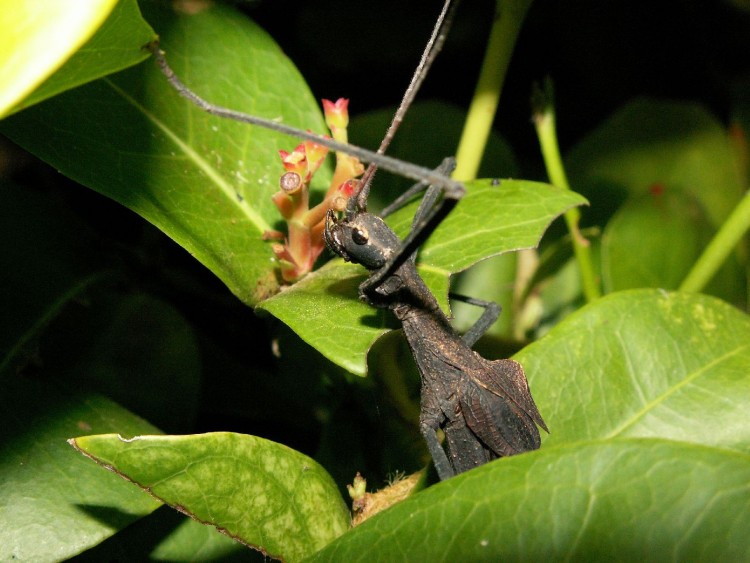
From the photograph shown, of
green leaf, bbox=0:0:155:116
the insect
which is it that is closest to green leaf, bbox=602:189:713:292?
the insect

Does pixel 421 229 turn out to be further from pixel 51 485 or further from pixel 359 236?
pixel 51 485

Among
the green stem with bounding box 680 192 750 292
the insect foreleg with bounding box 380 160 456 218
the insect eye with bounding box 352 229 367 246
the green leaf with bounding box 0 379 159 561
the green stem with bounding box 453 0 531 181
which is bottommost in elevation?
the green leaf with bounding box 0 379 159 561

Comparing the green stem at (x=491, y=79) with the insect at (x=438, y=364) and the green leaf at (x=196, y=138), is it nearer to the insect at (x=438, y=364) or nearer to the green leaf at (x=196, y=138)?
the insect at (x=438, y=364)

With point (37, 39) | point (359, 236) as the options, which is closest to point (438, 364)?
point (359, 236)

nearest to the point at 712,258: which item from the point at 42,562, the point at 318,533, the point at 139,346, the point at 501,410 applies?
the point at 501,410

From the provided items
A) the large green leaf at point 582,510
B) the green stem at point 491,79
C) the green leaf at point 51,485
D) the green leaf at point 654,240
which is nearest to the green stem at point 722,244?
the green leaf at point 654,240

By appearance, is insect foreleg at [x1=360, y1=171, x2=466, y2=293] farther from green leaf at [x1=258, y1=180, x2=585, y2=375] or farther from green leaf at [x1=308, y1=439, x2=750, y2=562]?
green leaf at [x1=308, y1=439, x2=750, y2=562]
